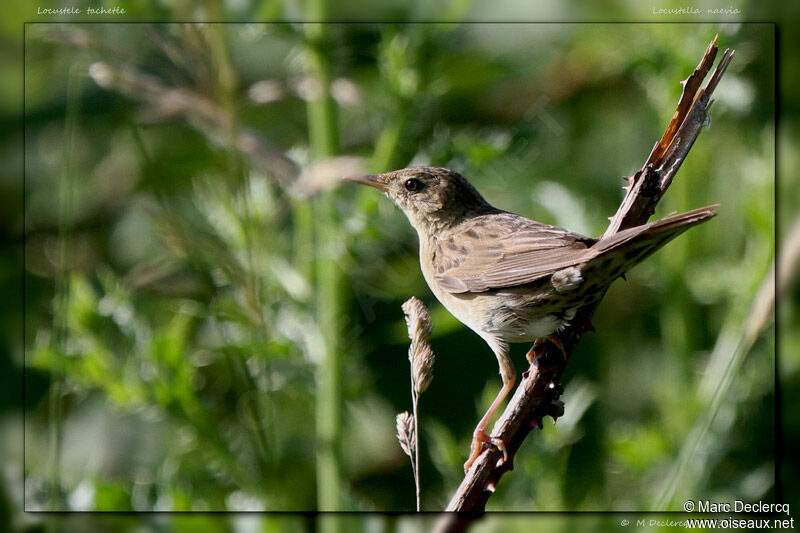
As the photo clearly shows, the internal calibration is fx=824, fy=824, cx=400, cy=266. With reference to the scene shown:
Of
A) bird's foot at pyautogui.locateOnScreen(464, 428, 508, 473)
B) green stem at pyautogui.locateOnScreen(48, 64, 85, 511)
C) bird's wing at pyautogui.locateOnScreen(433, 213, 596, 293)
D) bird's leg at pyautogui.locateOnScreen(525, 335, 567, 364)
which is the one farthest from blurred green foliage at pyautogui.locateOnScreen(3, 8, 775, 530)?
bird's leg at pyautogui.locateOnScreen(525, 335, 567, 364)

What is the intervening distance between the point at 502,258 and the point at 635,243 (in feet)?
1.14

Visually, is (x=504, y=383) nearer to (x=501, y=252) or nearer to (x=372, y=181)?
(x=501, y=252)

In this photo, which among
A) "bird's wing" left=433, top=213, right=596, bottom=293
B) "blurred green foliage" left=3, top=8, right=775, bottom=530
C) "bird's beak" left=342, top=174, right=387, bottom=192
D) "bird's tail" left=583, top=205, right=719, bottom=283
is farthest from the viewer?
"blurred green foliage" left=3, top=8, right=775, bottom=530

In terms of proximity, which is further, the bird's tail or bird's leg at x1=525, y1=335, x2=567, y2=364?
bird's leg at x1=525, y1=335, x2=567, y2=364

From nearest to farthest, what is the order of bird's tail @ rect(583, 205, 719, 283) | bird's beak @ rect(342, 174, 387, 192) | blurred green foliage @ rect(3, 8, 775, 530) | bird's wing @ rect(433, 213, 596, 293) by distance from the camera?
bird's tail @ rect(583, 205, 719, 283), bird's wing @ rect(433, 213, 596, 293), bird's beak @ rect(342, 174, 387, 192), blurred green foliage @ rect(3, 8, 775, 530)

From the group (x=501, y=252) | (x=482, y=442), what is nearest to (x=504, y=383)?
(x=482, y=442)

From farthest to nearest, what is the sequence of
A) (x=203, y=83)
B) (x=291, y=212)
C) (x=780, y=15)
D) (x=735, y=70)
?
(x=291, y=212), (x=780, y=15), (x=735, y=70), (x=203, y=83)

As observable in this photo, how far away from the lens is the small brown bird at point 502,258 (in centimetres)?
122

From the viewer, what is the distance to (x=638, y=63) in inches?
76.0

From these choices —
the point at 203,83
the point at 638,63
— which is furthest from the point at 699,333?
the point at 203,83

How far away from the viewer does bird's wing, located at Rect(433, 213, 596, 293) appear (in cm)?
133

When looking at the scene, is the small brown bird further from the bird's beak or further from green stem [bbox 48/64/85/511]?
green stem [bbox 48/64/85/511]

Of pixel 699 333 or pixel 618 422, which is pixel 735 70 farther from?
pixel 618 422

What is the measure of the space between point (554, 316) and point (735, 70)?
35.0 inches
